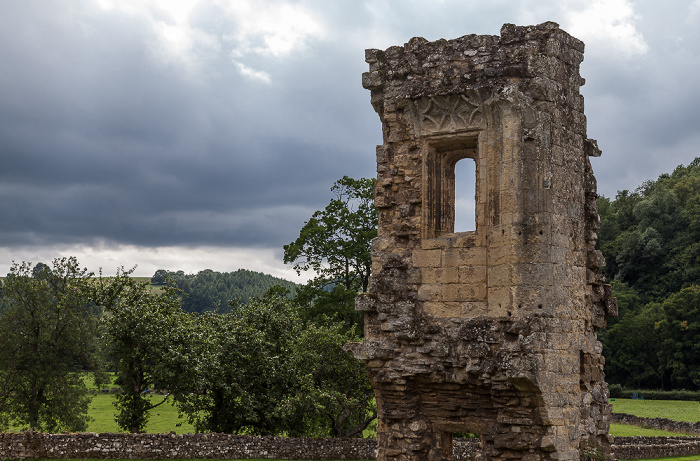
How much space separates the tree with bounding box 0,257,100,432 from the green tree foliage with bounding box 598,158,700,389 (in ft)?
131

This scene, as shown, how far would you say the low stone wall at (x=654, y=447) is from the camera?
27.1 meters

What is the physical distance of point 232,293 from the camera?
133 meters

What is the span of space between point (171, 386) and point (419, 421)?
13.7 meters

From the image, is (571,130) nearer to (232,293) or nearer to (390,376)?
(390,376)

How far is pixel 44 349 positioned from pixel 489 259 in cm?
2406

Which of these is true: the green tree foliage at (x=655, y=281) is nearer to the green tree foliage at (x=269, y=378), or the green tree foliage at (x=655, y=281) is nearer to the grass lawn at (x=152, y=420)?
the grass lawn at (x=152, y=420)

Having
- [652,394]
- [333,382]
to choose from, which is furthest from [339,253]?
[652,394]

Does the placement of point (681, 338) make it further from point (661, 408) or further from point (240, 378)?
point (240, 378)

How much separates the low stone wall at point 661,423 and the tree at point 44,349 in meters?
27.3

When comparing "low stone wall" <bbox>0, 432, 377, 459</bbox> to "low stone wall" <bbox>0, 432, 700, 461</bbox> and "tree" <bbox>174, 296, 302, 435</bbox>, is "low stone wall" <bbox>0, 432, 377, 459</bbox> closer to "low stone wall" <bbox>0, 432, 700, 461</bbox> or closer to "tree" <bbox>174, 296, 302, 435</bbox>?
"low stone wall" <bbox>0, 432, 700, 461</bbox>

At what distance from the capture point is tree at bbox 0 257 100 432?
29.8 metres

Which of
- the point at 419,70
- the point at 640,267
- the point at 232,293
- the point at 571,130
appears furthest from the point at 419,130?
the point at 232,293

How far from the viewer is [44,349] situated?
30188mm

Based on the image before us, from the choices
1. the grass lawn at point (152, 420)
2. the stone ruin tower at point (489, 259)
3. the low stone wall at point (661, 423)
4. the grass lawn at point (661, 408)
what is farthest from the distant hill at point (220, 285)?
the stone ruin tower at point (489, 259)
